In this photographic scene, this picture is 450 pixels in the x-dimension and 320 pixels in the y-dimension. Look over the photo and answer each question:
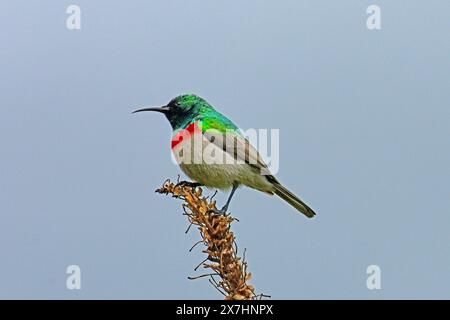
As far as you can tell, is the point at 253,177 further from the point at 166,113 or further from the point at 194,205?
the point at 194,205

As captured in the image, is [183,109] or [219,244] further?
[183,109]

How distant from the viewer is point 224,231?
5.00 meters

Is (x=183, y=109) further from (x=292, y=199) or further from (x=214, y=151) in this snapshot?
(x=292, y=199)

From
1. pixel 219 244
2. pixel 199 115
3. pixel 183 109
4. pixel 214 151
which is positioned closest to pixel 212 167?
pixel 214 151

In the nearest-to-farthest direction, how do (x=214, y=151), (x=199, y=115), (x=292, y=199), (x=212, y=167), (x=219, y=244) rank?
(x=219, y=244) → (x=212, y=167) → (x=214, y=151) → (x=292, y=199) → (x=199, y=115)

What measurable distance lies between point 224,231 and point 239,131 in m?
4.00

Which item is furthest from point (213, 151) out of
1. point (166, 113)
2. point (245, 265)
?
point (245, 265)

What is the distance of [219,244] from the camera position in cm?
488

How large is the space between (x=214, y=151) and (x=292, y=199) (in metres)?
1.17

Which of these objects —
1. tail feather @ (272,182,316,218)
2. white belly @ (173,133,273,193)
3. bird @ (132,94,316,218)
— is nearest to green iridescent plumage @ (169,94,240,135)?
bird @ (132,94,316,218)

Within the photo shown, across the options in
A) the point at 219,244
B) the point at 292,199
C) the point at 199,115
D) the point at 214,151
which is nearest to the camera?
the point at 219,244

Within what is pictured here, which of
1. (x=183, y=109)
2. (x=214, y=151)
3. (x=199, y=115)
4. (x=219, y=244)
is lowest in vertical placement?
(x=219, y=244)

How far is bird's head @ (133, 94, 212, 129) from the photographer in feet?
29.0

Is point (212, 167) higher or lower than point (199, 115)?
lower
